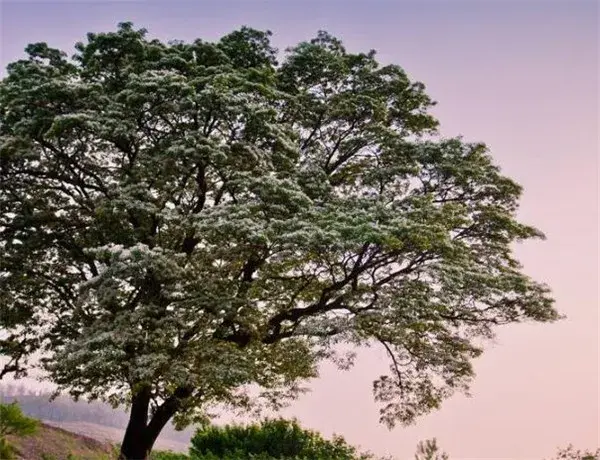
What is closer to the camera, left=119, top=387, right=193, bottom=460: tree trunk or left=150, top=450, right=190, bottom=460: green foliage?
left=150, top=450, right=190, bottom=460: green foliage

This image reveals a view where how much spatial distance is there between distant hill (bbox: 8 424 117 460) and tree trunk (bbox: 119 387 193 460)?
55 centimetres

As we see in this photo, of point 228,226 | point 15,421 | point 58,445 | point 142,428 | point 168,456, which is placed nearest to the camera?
point 15,421

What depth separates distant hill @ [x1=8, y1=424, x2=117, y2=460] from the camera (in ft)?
63.0

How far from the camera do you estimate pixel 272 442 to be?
18.2m

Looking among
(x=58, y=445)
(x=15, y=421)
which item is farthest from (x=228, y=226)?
(x=58, y=445)

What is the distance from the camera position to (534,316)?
59.5 feet

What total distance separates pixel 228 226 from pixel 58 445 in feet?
42.6

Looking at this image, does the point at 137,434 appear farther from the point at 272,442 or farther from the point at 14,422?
the point at 14,422

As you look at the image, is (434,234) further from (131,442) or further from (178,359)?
(131,442)

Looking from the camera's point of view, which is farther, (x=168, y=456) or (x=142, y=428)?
(x=142, y=428)

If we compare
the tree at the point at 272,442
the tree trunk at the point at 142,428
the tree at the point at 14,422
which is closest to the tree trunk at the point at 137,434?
the tree trunk at the point at 142,428

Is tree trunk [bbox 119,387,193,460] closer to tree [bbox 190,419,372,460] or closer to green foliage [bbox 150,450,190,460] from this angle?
green foliage [bbox 150,450,190,460]

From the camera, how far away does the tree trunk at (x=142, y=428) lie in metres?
17.7

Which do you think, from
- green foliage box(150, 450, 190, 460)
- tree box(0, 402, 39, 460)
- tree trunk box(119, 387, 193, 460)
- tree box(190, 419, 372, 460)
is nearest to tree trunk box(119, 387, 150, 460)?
tree trunk box(119, 387, 193, 460)
